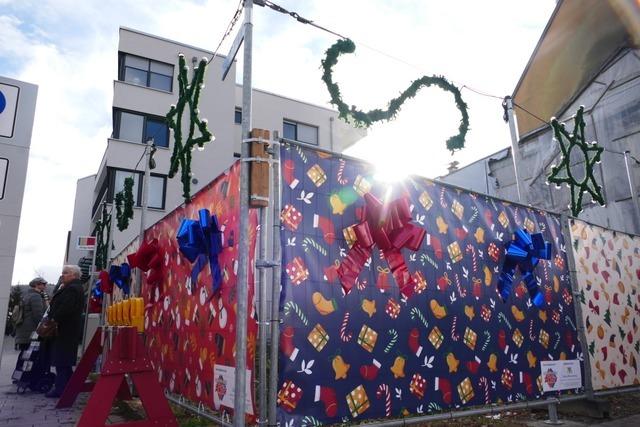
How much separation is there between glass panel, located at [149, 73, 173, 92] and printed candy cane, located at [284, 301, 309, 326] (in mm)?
18389

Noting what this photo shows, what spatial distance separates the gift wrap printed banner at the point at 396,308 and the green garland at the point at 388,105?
90 cm

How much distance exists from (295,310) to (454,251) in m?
2.17

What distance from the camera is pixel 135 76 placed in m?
18.9

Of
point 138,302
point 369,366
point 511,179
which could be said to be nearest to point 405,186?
point 369,366

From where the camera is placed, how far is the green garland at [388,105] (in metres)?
4.83

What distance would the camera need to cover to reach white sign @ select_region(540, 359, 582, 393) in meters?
5.21

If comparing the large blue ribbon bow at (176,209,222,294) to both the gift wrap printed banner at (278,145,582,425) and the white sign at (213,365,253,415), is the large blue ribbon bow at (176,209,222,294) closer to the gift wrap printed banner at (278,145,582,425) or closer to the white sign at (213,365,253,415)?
the white sign at (213,365,253,415)

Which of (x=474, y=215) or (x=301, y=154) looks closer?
(x=301, y=154)

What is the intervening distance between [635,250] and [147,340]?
8.03m

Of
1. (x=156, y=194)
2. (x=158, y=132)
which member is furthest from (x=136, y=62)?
(x=156, y=194)

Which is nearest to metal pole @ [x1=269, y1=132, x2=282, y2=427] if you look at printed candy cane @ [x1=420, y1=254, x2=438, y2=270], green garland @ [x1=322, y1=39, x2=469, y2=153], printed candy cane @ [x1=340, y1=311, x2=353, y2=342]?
printed candy cane @ [x1=340, y1=311, x2=353, y2=342]

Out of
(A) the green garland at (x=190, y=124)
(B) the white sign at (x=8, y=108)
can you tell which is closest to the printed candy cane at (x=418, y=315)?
(A) the green garland at (x=190, y=124)

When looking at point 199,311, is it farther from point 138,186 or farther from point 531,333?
point 138,186

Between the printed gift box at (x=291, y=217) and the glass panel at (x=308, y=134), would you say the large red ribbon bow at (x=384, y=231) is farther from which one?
the glass panel at (x=308, y=134)
